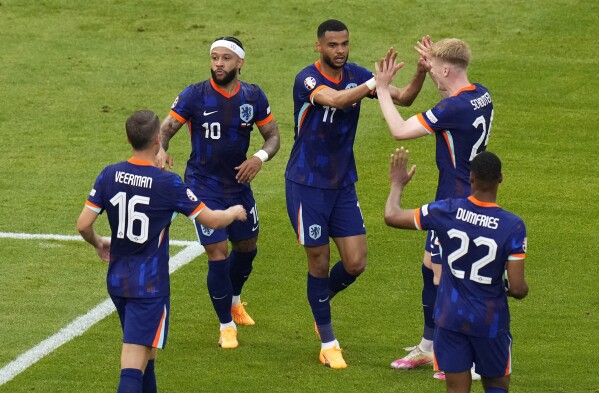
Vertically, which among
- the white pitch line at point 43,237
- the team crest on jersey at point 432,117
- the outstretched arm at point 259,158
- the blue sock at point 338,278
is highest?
the team crest on jersey at point 432,117

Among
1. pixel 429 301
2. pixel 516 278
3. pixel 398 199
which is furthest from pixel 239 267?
pixel 516 278

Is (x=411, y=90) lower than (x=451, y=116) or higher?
higher

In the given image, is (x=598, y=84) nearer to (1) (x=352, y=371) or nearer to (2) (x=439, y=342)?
(1) (x=352, y=371)

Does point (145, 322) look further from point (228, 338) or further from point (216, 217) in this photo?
point (228, 338)

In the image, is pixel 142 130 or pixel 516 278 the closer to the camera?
pixel 516 278

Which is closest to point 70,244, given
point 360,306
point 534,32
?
point 360,306

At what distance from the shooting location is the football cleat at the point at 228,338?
11172mm

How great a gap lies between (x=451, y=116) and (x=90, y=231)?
287 cm

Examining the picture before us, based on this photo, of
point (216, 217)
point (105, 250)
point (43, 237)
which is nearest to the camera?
point (216, 217)

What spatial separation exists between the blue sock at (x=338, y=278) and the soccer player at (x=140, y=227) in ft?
7.61

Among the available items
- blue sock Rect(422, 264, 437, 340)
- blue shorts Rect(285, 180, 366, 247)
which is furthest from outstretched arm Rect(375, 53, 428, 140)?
blue sock Rect(422, 264, 437, 340)

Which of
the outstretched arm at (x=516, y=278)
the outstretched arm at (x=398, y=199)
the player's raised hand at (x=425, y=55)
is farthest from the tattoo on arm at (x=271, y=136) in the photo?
the outstretched arm at (x=516, y=278)

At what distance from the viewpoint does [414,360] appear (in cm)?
1073

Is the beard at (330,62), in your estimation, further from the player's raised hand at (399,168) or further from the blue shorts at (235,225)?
the player's raised hand at (399,168)
